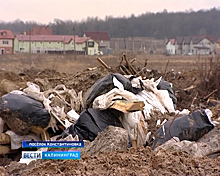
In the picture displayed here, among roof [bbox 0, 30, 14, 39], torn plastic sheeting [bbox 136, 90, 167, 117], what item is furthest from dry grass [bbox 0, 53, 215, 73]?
roof [bbox 0, 30, 14, 39]

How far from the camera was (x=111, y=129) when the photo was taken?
3.74 metres

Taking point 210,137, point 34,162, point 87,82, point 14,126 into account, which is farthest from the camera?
point 87,82

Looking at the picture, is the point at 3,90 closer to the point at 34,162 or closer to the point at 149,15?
the point at 34,162

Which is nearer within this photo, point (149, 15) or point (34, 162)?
point (34, 162)

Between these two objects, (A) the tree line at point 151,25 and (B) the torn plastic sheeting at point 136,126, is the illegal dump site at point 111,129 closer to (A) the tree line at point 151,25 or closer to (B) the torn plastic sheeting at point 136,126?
(B) the torn plastic sheeting at point 136,126

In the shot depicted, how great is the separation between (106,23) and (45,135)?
75.0 m

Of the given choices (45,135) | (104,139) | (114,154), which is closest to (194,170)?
(114,154)

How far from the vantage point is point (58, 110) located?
563 cm

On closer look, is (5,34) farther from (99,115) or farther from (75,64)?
(99,115)

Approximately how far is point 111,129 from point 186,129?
1.33 meters

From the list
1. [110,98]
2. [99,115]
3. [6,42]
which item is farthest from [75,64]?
[6,42]

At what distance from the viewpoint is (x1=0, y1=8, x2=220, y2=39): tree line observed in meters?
73.5

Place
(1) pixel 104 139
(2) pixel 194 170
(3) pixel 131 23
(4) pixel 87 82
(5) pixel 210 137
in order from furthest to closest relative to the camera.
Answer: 1. (3) pixel 131 23
2. (4) pixel 87 82
3. (5) pixel 210 137
4. (1) pixel 104 139
5. (2) pixel 194 170

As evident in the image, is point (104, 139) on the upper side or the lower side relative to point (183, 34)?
lower
